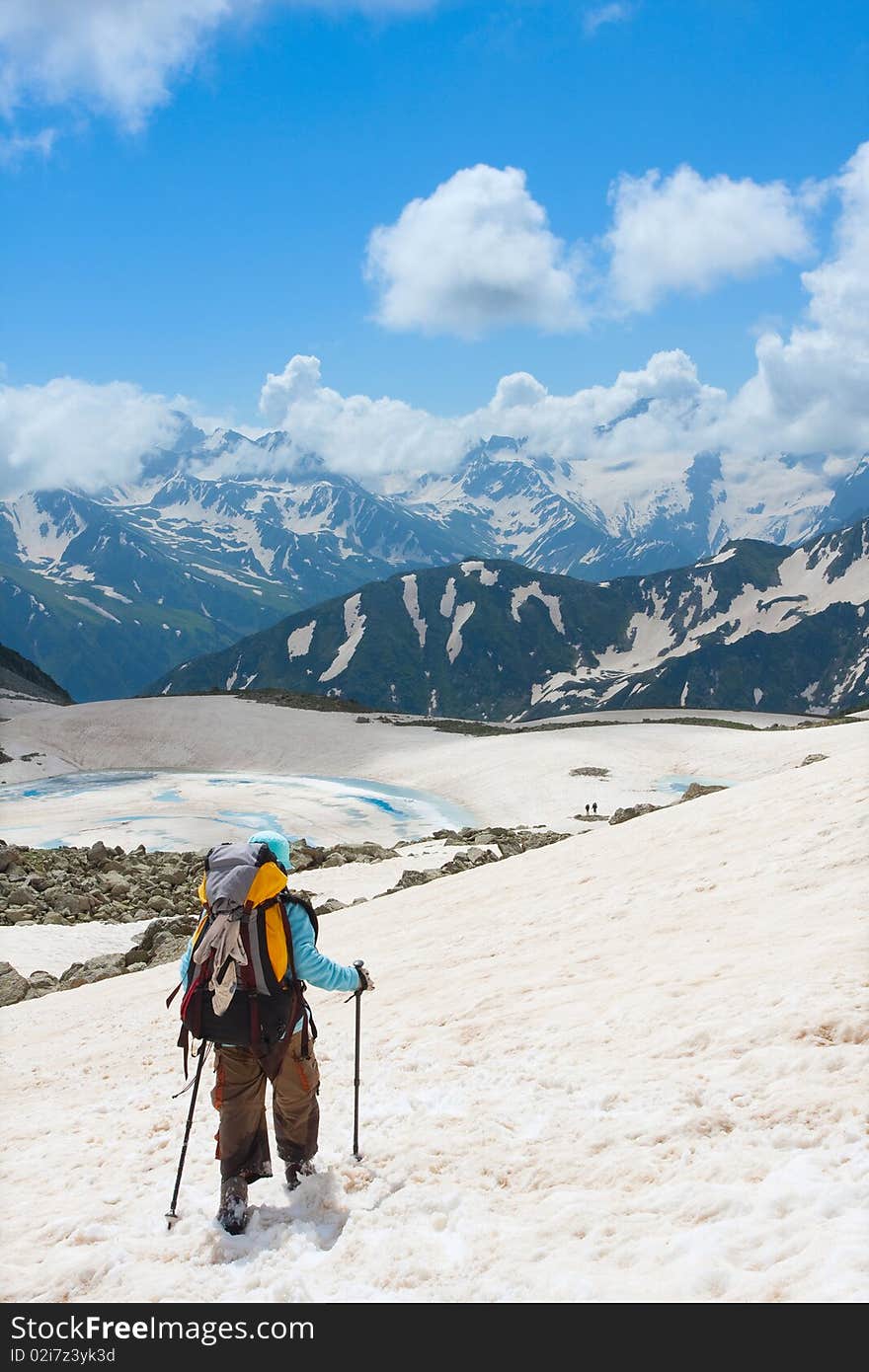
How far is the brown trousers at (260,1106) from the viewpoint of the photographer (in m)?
6.28

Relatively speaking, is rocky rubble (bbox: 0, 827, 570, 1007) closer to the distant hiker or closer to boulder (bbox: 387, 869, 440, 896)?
boulder (bbox: 387, 869, 440, 896)

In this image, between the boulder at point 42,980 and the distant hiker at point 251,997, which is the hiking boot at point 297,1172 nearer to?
the distant hiker at point 251,997

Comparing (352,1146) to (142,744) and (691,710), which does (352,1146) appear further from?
(691,710)

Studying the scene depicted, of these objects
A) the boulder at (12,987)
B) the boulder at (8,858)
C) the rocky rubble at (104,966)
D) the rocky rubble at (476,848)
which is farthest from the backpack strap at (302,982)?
the boulder at (8,858)

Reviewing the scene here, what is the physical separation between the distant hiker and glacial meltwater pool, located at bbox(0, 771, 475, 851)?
2877 cm

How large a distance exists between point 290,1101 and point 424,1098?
5.71ft

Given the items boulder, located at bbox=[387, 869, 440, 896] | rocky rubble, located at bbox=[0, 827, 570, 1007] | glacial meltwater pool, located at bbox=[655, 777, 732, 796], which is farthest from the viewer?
glacial meltwater pool, located at bbox=[655, 777, 732, 796]

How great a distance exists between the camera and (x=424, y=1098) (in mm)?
7840

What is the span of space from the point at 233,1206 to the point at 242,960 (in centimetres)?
177

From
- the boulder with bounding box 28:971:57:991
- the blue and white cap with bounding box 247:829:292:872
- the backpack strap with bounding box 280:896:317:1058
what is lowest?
the boulder with bounding box 28:971:57:991

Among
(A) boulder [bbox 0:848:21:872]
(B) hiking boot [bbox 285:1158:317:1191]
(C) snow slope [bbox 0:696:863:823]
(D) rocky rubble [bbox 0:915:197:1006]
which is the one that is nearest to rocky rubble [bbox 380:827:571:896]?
(D) rocky rubble [bbox 0:915:197:1006]

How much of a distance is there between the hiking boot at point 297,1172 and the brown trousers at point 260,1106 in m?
0.04

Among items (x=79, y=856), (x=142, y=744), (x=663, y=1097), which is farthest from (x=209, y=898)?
(x=142, y=744)

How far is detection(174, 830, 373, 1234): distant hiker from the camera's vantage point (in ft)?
19.7
